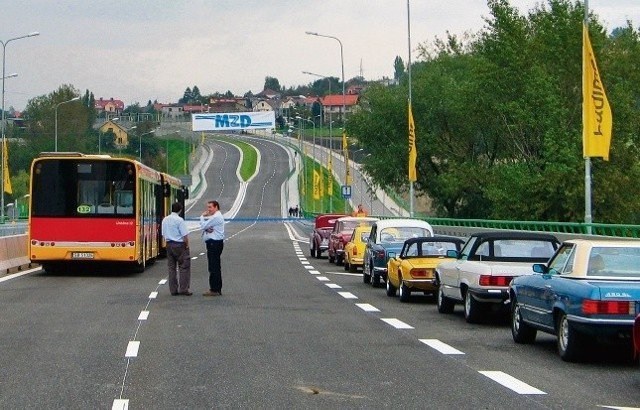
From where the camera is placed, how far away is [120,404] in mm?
10156

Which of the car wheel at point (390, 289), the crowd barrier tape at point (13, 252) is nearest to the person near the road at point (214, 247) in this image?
the car wheel at point (390, 289)

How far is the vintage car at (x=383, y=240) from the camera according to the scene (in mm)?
26922

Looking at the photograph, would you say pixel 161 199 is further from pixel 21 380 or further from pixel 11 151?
pixel 11 151

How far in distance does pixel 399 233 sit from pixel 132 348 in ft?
46.2

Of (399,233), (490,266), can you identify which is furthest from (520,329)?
(399,233)

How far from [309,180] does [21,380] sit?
13808 cm

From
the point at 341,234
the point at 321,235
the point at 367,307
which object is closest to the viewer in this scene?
the point at 367,307

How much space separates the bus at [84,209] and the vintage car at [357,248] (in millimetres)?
5835

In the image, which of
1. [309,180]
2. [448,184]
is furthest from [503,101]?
[309,180]

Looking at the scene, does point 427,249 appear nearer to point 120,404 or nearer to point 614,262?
point 614,262

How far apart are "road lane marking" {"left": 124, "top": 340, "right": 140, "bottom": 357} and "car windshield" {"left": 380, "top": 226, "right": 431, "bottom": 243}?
13.2m

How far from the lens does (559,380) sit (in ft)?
39.4

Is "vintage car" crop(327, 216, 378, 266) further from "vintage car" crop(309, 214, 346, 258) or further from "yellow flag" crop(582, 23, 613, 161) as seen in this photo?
"yellow flag" crop(582, 23, 613, 161)

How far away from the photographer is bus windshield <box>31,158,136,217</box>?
30.2 metres
